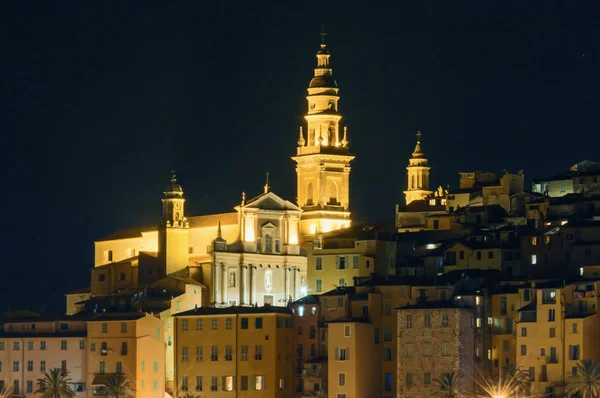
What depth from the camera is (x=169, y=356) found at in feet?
370

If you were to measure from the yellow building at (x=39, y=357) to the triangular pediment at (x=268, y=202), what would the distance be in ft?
65.6

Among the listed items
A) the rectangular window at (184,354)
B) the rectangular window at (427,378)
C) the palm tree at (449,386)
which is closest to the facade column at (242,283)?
the rectangular window at (184,354)

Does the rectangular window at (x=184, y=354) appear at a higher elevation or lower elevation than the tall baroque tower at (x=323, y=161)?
lower

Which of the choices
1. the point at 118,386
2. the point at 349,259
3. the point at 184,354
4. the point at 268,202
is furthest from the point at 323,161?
the point at 118,386

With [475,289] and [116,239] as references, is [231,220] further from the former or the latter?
[475,289]

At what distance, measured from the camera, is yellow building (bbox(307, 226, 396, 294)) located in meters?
118

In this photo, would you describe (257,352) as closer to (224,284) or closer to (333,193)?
(224,284)

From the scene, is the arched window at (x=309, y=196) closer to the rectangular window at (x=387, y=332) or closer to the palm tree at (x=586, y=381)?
the rectangular window at (x=387, y=332)

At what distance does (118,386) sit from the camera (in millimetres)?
104625

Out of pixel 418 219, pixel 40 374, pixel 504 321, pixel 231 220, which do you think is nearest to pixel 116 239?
pixel 231 220

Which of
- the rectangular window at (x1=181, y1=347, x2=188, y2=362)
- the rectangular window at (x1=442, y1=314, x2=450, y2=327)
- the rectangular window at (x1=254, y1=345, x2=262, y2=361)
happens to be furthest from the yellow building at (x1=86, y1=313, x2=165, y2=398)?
the rectangular window at (x1=442, y1=314, x2=450, y2=327)

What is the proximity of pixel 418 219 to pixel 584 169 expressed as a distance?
32.2 feet

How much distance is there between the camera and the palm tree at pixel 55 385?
10531cm

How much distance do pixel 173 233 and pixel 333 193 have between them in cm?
1341
